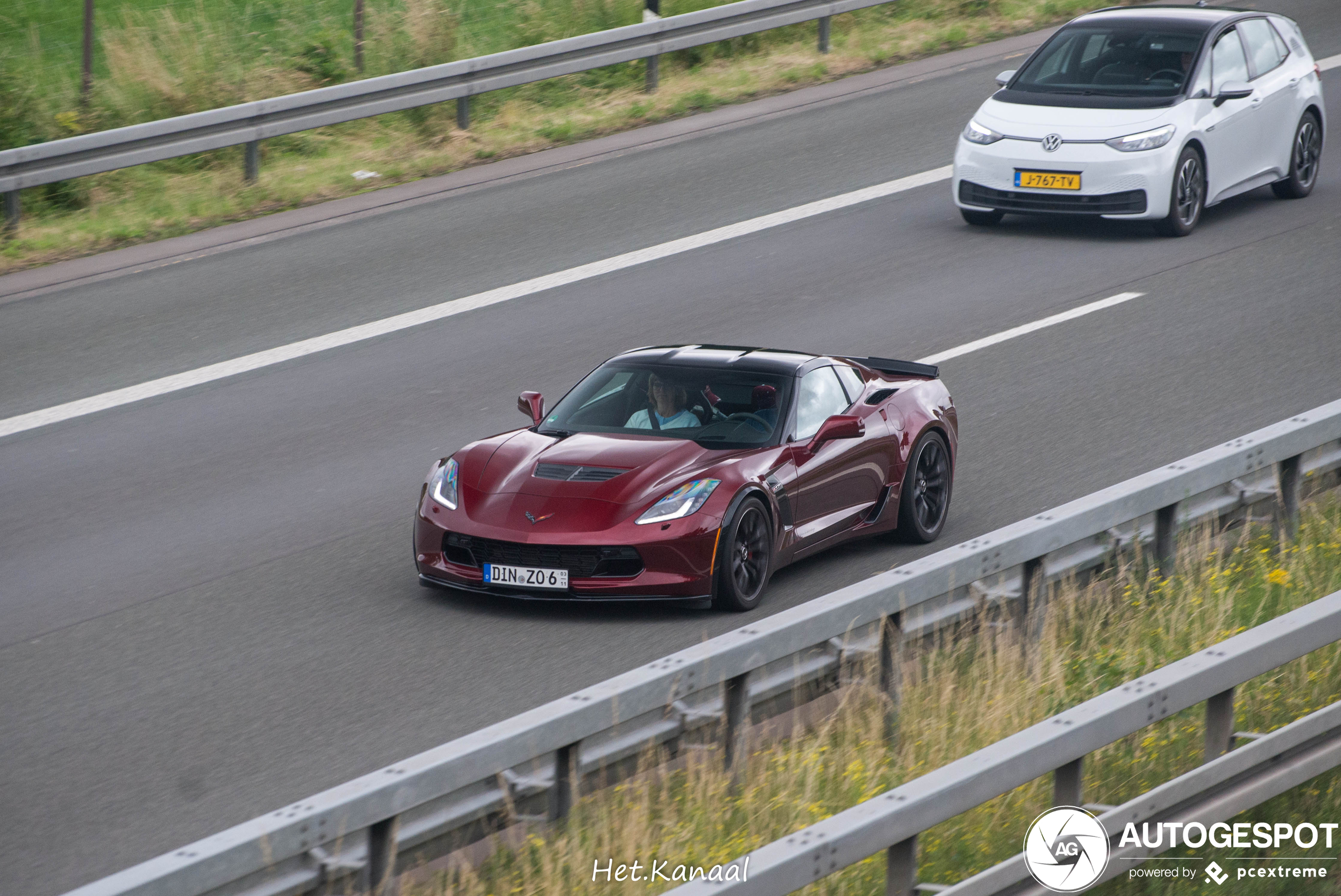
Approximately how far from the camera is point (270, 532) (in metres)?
10.6

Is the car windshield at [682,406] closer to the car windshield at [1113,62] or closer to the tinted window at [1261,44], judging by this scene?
the car windshield at [1113,62]

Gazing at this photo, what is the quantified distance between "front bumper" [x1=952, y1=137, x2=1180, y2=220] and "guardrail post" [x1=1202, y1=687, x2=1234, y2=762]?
11318 mm

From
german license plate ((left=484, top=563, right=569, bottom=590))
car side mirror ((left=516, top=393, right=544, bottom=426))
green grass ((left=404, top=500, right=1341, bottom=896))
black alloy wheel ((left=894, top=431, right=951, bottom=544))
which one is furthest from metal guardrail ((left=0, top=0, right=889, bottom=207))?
green grass ((left=404, top=500, right=1341, bottom=896))

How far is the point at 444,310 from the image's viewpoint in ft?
50.2

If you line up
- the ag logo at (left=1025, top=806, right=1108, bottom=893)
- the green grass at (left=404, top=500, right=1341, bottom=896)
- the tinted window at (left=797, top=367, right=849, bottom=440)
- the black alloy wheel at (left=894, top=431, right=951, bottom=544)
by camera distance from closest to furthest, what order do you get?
the ag logo at (left=1025, top=806, right=1108, bottom=893) < the green grass at (left=404, top=500, right=1341, bottom=896) < the tinted window at (left=797, top=367, right=849, bottom=440) < the black alloy wheel at (left=894, top=431, right=951, bottom=544)

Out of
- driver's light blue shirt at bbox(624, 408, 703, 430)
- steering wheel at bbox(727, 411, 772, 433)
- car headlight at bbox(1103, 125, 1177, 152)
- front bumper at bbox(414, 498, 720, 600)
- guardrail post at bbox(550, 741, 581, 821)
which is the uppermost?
guardrail post at bbox(550, 741, 581, 821)

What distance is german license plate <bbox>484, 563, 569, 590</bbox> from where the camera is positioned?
905 cm

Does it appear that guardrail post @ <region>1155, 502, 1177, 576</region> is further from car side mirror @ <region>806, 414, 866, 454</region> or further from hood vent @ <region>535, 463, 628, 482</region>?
hood vent @ <region>535, 463, 628, 482</region>

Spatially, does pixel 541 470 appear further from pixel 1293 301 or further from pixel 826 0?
pixel 826 0

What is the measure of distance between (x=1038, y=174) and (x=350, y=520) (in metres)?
8.55

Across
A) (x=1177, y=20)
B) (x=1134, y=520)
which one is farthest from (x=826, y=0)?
(x=1134, y=520)

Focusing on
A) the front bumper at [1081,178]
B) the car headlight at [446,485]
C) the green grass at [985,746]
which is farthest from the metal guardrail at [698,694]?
the front bumper at [1081,178]

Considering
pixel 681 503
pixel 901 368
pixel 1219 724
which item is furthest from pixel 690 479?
pixel 1219 724

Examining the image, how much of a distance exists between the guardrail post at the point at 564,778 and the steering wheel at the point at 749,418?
13.9 feet
